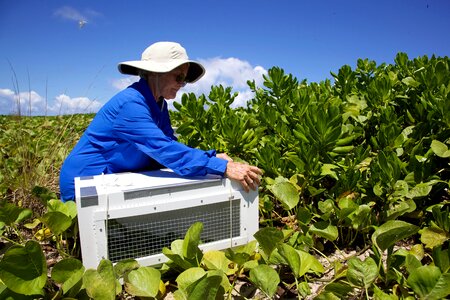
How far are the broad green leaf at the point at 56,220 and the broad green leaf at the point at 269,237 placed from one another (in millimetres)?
840

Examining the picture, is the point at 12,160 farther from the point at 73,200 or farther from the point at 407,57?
the point at 407,57

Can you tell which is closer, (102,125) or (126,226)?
(126,226)

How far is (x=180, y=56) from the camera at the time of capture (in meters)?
A: 2.11

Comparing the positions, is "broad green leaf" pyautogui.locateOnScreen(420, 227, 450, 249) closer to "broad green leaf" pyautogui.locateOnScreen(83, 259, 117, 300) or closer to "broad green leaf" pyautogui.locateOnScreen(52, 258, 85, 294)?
"broad green leaf" pyautogui.locateOnScreen(83, 259, 117, 300)

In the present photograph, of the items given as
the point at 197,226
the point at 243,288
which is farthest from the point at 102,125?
the point at 243,288

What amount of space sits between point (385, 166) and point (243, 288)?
0.90 metres

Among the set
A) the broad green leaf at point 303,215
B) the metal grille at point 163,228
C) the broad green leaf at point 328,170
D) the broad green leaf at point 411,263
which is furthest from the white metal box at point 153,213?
the broad green leaf at point 411,263

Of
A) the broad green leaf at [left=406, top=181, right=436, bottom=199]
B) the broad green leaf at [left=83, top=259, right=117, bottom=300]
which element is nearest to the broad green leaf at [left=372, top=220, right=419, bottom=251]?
the broad green leaf at [left=406, top=181, right=436, bottom=199]

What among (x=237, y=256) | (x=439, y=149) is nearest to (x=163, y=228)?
(x=237, y=256)

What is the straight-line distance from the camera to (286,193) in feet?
6.12

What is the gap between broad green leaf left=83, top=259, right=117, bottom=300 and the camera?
1348 mm

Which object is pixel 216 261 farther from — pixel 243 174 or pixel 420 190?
pixel 420 190

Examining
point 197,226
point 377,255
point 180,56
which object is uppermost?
point 180,56

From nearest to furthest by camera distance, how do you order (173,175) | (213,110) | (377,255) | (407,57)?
(377,255)
(173,175)
(213,110)
(407,57)
